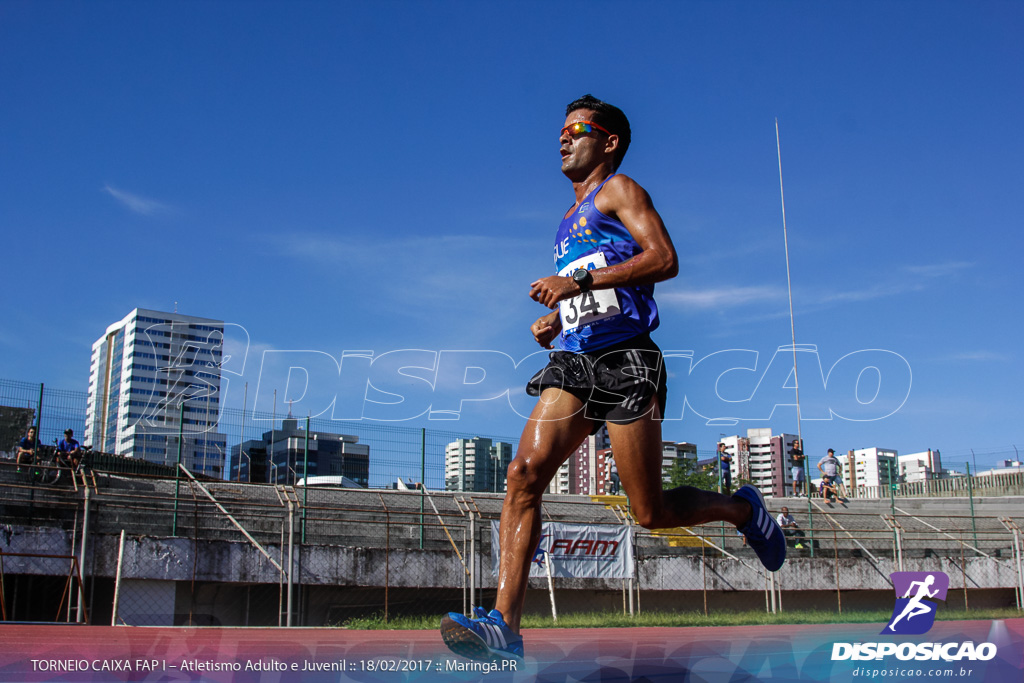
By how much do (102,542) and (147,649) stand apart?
411 inches

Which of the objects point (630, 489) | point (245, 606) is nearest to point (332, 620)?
point (245, 606)

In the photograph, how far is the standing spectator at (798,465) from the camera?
21891mm

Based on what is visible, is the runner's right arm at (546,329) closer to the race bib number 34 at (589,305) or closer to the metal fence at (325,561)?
the race bib number 34 at (589,305)

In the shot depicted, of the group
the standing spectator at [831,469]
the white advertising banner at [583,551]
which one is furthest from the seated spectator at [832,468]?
the white advertising banner at [583,551]

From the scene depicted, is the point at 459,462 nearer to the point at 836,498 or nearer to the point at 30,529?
the point at 30,529

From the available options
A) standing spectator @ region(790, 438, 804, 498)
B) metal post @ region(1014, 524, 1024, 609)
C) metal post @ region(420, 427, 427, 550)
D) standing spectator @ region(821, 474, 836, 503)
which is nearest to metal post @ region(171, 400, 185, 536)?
metal post @ region(420, 427, 427, 550)

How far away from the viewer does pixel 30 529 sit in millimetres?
13070

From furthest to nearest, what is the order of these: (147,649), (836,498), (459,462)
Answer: (836,498) → (459,462) → (147,649)

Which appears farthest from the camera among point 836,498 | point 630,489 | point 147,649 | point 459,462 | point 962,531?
point 836,498

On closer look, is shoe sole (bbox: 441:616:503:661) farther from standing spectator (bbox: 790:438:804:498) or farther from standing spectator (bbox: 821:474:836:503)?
standing spectator (bbox: 821:474:836:503)

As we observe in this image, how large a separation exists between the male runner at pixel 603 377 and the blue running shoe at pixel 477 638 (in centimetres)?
6

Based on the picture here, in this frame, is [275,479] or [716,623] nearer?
[716,623]

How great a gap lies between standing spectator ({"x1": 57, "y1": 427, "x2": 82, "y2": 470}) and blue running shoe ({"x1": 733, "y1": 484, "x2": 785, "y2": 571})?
14.9 m

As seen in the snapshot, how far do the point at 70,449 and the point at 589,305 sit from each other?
51.2 ft
